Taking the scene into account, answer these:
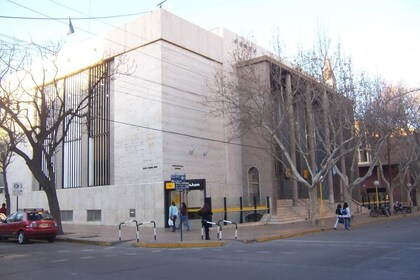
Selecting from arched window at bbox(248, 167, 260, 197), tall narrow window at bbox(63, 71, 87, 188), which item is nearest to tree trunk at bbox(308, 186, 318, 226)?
arched window at bbox(248, 167, 260, 197)

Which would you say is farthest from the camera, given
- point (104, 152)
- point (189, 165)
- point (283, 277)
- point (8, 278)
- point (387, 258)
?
point (104, 152)

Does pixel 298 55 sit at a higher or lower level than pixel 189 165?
higher

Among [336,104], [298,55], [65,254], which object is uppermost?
[298,55]

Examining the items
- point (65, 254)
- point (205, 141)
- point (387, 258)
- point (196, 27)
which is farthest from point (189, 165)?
point (387, 258)

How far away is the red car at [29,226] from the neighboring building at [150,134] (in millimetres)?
9147

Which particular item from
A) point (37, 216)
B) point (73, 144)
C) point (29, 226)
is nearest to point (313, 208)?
point (37, 216)

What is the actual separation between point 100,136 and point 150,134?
616 centimetres

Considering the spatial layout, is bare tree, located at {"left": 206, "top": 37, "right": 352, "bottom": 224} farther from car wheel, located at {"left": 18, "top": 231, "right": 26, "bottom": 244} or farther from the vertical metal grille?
car wheel, located at {"left": 18, "top": 231, "right": 26, "bottom": 244}

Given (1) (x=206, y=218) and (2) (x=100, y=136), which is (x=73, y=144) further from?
(1) (x=206, y=218)

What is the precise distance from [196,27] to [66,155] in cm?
1597

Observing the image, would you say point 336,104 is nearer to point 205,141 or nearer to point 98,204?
point 205,141

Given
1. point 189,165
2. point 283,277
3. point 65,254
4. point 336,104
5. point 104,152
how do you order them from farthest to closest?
1. point 104,152
2. point 189,165
3. point 336,104
4. point 65,254
5. point 283,277

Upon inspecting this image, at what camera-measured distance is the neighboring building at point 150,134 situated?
102 ft

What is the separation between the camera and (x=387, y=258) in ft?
40.4
